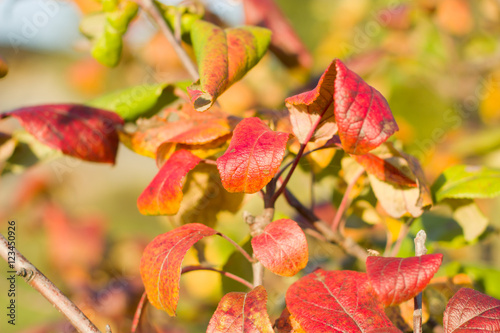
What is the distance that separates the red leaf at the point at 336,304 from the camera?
0.44 metres

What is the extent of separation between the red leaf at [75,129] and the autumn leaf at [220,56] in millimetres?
180

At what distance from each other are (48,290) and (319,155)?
35 cm

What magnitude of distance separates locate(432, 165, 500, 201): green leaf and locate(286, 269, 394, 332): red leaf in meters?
0.21

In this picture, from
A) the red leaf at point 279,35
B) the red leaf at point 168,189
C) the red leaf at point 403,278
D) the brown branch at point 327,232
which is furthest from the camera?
the red leaf at point 279,35

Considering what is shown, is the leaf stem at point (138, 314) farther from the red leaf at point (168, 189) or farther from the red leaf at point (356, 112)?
the red leaf at point (356, 112)

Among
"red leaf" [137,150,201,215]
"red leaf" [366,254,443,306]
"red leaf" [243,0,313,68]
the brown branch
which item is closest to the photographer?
"red leaf" [366,254,443,306]

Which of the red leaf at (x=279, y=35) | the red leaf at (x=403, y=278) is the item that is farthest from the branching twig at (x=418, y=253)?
the red leaf at (x=279, y=35)

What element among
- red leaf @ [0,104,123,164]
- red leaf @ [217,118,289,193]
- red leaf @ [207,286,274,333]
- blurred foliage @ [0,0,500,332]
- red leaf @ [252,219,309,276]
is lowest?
blurred foliage @ [0,0,500,332]

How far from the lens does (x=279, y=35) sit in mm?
890

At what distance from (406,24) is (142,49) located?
0.77 metres

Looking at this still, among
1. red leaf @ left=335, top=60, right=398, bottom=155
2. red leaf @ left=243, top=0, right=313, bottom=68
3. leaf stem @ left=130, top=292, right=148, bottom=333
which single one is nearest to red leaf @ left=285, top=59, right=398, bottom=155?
red leaf @ left=335, top=60, right=398, bottom=155

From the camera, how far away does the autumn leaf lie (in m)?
0.47

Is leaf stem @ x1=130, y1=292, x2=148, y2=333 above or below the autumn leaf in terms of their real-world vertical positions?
below

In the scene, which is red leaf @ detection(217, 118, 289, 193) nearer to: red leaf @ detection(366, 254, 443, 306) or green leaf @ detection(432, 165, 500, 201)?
red leaf @ detection(366, 254, 443, 306)
